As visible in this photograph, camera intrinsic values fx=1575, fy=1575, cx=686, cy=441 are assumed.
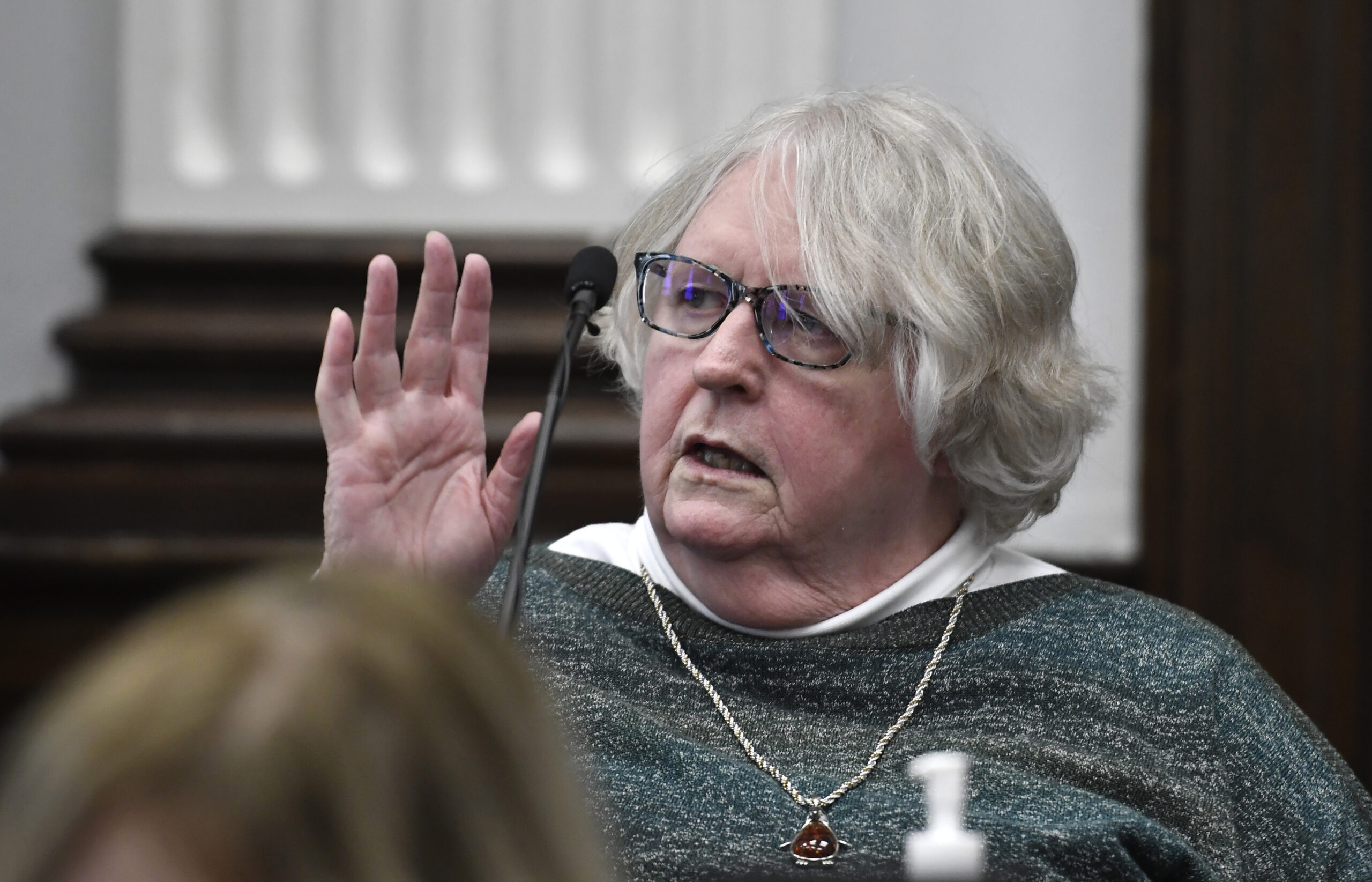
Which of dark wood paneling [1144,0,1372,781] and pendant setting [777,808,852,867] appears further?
dark wood paneling [1144,0,1372,781]

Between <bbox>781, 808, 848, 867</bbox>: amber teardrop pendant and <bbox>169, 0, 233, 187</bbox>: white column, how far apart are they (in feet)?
6.64

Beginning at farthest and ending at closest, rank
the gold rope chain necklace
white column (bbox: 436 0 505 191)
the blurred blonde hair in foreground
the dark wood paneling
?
white column (bbox: 436 0 505 191), the dark wood paneling, the gold rope chain necklace, the blurred blonde hair in foreground

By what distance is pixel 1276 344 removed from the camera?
281cm

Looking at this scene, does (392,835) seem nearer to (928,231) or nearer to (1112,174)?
(928,231)

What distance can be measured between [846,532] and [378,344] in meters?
0.54

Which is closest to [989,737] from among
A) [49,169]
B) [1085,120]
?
[1085,120]

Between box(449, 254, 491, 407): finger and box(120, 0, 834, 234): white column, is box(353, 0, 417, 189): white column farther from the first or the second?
box(449, 254, 491, 407): finger

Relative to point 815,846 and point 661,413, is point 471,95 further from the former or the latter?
point 815,846

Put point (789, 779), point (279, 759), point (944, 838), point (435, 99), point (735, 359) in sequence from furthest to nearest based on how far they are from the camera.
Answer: point (435, 99) → point (735, 359) → point (789, 779) → point (944, 838) → point (279, 759)

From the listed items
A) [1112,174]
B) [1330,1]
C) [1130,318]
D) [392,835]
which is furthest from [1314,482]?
[392,835]

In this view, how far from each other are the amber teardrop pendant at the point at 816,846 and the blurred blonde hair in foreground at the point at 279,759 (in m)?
1.02

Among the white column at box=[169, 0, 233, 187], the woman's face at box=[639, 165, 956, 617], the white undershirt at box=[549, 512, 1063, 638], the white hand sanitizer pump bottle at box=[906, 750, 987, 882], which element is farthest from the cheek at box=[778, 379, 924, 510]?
the white column at box=[169, 0, 233, 187]

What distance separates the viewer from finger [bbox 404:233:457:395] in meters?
1.65

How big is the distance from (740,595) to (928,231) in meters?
0.45
